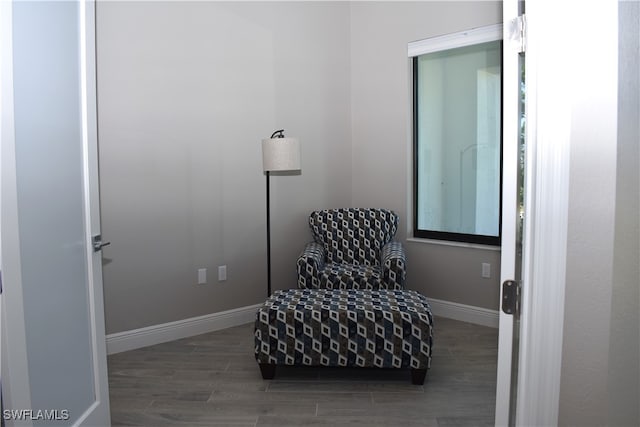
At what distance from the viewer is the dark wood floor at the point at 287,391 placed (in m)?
2.43

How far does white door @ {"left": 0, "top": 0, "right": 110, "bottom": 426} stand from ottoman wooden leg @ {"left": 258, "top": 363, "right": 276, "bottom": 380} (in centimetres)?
87

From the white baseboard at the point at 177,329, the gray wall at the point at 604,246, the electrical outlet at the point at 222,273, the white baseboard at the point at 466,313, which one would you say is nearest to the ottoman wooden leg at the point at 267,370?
the white baseboard at the point at 177,329

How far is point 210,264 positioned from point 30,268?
6.79 ft

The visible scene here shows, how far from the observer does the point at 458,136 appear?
13.2 feet

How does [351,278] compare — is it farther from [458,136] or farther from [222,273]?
[458,136]

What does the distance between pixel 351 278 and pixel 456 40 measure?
1.94 meters

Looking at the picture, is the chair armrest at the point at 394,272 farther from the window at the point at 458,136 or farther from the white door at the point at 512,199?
the white door at the point at 512,199

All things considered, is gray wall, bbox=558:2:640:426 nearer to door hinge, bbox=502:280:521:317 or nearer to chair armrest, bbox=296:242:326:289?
door hinge, bbox=502:280:521:317

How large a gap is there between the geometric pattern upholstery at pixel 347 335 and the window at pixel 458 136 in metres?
1.43

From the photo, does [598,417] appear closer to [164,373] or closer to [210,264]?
[164,373]

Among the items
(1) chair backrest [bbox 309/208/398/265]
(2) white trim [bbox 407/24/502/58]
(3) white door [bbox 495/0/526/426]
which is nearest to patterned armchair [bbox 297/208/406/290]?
(1) chair backrest [bbox 309/208/398/265]

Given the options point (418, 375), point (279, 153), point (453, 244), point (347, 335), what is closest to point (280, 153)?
point (279, 153)

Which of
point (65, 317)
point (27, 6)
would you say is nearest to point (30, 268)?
point (65, 317)

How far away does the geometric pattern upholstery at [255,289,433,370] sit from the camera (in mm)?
2707
